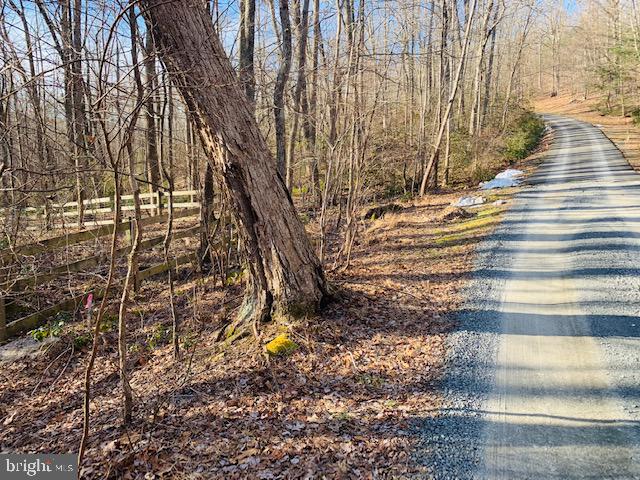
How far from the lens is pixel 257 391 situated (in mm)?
4504

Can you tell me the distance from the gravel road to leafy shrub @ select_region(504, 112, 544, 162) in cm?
1441

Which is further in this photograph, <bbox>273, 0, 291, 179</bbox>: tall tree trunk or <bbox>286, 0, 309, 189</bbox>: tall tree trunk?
<bbox>286, 0, 309, 189</bbox>: tall tree trunk

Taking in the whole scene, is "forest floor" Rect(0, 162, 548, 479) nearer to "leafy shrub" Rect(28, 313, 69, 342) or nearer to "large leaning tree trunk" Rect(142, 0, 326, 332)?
"leafy shrub" Rect(28, 313, 69, 342)

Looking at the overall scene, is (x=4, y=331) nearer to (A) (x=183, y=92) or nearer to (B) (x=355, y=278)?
(A) (x=183, y=92)

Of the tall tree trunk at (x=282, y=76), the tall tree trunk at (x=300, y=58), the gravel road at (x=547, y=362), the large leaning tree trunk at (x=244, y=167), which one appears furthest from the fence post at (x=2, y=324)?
the tall tree trunk at (x=300, y=58)

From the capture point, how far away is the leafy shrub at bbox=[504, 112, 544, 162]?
77.0ft

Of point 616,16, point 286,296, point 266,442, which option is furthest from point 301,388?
point 616,16

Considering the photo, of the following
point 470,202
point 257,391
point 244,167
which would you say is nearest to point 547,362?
point 257,391

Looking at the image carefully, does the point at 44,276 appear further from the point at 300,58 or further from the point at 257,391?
the point at 300,58

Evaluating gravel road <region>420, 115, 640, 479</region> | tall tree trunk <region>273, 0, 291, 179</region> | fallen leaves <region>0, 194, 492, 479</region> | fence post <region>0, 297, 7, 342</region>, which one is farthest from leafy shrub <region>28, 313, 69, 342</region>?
gravel road <region>420, 115, 640, 479</region>

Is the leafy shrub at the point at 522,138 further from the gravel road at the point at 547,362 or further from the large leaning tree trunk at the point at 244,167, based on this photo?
the large leaning tree trunk at the point at 244,167

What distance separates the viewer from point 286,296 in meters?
5.67

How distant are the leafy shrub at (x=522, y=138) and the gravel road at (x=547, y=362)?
47.3ft

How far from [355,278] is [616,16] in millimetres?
35640
